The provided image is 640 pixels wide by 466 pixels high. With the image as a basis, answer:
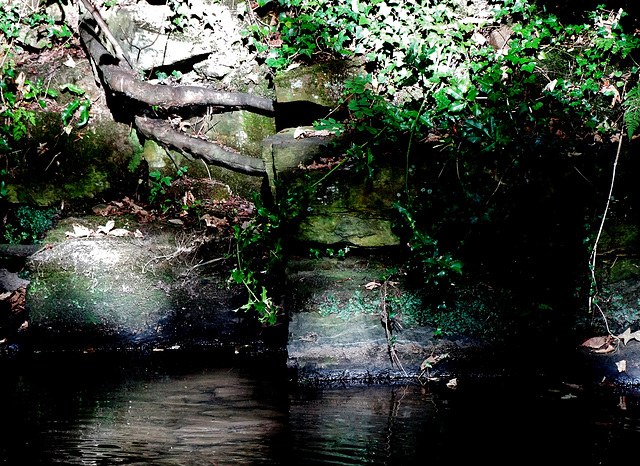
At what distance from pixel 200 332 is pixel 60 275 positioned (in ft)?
4.45

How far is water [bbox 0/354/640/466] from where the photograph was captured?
105 inches

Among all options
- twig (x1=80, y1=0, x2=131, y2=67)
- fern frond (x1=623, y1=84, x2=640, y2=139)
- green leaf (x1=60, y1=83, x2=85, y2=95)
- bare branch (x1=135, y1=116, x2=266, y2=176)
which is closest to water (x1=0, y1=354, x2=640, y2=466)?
fern frond (x1=623, y1=84, x2=640, y2=139)

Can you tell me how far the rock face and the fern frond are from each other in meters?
3.46

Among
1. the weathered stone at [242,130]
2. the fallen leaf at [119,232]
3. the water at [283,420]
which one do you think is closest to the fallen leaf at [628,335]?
the water at [283,420]

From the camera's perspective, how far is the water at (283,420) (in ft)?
8.79

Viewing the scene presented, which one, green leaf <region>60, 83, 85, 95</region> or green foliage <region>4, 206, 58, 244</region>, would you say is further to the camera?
green leaf <region>60, 83, 85, 95</region>

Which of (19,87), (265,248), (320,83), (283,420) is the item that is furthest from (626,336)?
(19,87)

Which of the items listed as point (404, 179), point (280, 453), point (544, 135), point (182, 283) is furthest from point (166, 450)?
point (544, 135)

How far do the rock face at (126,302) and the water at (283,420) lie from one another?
0.56m

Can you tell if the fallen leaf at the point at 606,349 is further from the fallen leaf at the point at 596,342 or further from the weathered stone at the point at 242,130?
the weathered stone at the point at 242,130

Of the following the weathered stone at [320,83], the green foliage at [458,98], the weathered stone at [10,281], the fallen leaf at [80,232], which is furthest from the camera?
the weathered stone at [10,281]

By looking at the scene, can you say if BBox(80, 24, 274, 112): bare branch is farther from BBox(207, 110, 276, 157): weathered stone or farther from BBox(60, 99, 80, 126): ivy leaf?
BBox(60, 99, 80, 126): ivy leaf

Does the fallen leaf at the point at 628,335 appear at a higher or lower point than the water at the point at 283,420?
higher

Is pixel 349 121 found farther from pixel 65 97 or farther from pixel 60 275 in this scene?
pixel 65 97
